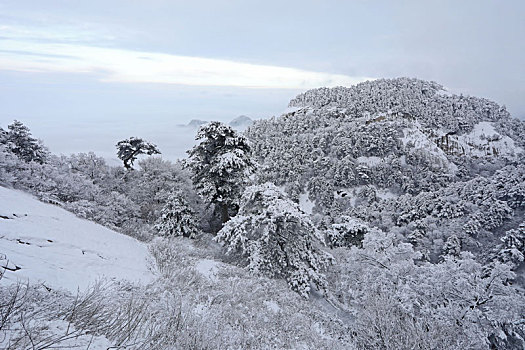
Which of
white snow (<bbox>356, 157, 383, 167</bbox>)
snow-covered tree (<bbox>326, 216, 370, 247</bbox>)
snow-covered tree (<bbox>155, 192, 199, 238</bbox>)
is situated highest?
snow-covered tree (<bbox>155, 192, 199, 238</bbox>)

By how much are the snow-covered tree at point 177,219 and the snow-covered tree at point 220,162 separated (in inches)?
47.0

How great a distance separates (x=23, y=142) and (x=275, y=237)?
12293 millimetres

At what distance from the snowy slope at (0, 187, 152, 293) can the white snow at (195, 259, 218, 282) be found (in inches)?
69.3

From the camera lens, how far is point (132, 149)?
18500 millimetres

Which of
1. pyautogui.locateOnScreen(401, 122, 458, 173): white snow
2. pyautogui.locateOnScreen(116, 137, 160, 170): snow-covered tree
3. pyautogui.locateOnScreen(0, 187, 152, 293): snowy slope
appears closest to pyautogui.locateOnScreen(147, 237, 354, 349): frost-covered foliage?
pyautogui.locateOnScreen(0, 187, 152, 293): snowy slope

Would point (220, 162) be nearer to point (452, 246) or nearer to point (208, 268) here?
point (208, 268)

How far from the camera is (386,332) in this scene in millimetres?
5566

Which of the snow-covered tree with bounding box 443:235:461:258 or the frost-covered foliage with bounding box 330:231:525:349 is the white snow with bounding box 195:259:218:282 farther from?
the snow-covered tree with bounding box 443:235:461:258

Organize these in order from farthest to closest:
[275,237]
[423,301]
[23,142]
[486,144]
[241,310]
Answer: [486,144], [23,142], [275,237], [423,301], [241,310]

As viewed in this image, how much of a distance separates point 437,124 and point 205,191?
4529 inches

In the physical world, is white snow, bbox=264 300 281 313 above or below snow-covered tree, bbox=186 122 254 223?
below

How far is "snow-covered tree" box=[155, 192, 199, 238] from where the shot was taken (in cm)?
1315

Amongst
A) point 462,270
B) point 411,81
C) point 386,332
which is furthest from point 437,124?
point 386,332

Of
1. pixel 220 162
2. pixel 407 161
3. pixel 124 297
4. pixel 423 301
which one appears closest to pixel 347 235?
pixel 423 301
